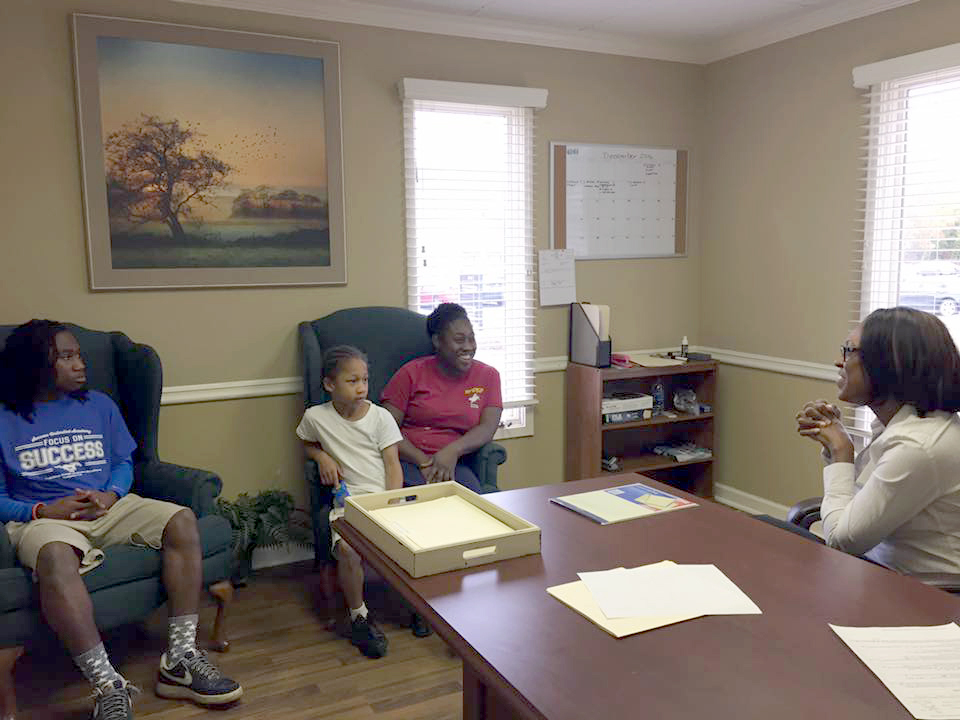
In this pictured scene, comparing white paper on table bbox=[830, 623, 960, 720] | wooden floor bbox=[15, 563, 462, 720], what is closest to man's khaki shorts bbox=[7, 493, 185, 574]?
wooden floor bbox=[15, 563, 462, 720]

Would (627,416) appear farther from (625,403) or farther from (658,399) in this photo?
(658,399)

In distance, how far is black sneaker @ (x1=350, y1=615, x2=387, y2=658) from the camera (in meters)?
2.72

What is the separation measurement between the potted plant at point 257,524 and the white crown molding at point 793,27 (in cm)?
310

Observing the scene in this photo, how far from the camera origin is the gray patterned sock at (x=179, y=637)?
249 cm

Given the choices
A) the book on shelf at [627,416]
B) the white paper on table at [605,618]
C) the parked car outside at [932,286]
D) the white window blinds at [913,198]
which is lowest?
the book on shelf at [627,416]

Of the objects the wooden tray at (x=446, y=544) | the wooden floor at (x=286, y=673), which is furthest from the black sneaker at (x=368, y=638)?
the wooden tray at (x=446, y=544)

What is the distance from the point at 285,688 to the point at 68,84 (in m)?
2.32

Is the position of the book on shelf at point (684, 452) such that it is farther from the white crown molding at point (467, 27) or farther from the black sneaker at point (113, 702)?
the black sneaker at point (113, 702)

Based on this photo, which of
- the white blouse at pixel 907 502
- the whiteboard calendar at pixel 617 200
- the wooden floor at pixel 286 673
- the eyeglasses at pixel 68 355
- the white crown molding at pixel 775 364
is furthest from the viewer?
the whiteboard calendar at pixel 617 200

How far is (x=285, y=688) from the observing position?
2.52 meters

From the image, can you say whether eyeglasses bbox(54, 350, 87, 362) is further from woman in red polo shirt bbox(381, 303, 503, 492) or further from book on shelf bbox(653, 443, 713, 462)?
book on shelf bbox(653, 443, 713, 462)

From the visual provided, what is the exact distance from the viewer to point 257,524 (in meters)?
3.23

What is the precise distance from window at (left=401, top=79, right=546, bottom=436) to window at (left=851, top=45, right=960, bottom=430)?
1504mm

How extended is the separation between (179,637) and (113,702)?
283 millimetres
